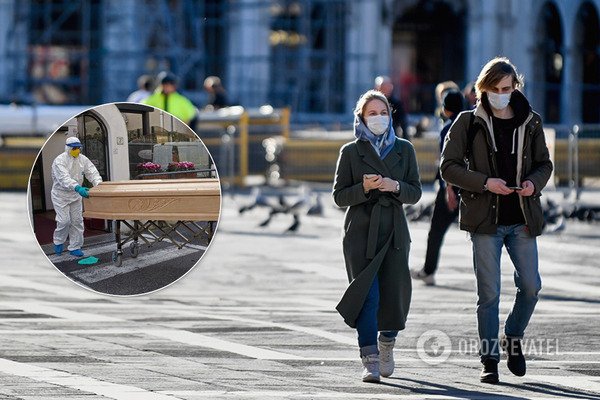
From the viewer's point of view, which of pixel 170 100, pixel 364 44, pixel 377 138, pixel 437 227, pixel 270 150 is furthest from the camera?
pixel 364 44

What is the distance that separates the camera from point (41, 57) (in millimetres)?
47219

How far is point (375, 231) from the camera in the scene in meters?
8.91

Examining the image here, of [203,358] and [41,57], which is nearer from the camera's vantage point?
[203,358]

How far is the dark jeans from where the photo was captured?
14203 millimetres

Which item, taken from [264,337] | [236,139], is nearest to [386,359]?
[264,337]

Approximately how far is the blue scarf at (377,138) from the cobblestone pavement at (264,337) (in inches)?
47.4

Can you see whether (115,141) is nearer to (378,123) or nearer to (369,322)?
(378,123)

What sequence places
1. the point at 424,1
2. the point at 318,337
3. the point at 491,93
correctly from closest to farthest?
the point at 491,93
the point at 318,337
the point at 424,1

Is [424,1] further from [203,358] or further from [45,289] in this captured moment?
[203,358]

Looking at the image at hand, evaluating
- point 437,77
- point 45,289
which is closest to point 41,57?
point 437,77

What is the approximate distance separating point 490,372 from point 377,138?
1.37 meters

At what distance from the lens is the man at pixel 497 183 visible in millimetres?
8812

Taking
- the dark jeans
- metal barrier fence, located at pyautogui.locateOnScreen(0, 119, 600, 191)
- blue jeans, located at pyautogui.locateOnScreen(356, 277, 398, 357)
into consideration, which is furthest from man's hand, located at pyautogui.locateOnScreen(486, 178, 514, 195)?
metal barrier fence, located at pyautogui.locateOnScreen(0, 119, 600, 191)

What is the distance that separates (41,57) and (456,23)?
1425cm
